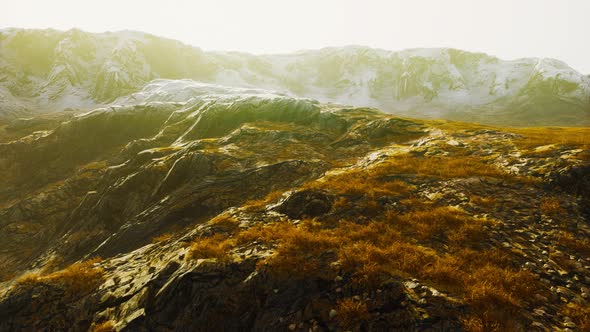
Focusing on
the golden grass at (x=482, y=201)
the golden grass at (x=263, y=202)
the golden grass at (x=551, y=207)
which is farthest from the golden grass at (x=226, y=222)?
the golden grass at (x=551, y=207)

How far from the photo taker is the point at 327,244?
41.7 ft

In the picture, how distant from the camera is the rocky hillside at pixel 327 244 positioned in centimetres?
955

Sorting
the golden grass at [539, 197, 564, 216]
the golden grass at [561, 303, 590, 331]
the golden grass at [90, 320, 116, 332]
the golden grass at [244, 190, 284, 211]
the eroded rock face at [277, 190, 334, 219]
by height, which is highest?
the golden grass at [539, 197, 564, 216]

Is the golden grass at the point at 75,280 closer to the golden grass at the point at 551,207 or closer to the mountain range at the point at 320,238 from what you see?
the mountain range at the point at 320,238

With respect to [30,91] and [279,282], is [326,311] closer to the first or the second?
[279,282]

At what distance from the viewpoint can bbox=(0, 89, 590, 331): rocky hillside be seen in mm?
9547

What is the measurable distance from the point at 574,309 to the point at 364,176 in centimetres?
1368

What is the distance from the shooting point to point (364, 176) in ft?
70.6

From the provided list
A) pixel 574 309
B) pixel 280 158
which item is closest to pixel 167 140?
pixel 280 158

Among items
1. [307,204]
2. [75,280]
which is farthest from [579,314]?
[75,280]

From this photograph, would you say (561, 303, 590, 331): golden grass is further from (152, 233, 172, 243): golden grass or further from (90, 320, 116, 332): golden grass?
(152, 233, 172, 243): golden grass

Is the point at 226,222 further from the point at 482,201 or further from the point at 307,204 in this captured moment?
the point at 482,201

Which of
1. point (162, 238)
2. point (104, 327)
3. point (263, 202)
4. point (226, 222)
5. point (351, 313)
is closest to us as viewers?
point (351, 313)

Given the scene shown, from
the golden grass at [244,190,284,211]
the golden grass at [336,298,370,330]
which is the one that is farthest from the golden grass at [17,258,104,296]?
the golden grass at [336,298,370,330]
